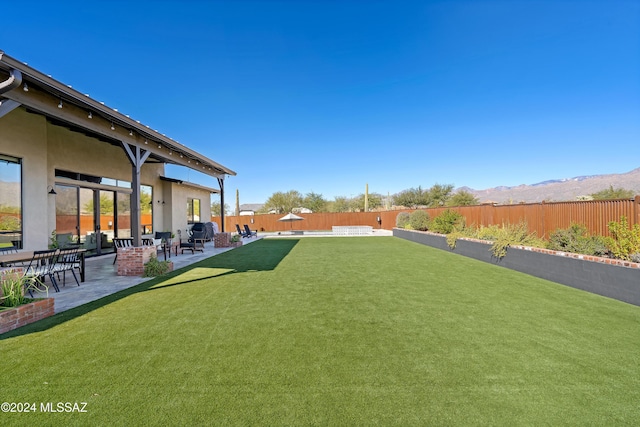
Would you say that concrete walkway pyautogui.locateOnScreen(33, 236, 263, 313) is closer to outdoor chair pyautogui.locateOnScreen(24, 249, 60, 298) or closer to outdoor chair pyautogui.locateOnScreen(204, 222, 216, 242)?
outdoor chair pyautogui.locateOnScreen(24, 249, 60, 298)

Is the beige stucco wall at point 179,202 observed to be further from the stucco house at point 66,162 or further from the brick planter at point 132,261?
the brick planter at point 132,261

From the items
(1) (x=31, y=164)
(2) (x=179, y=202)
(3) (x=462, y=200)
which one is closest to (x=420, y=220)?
(2) (x=179, y=202)

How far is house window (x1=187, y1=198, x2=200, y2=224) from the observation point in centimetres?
1574

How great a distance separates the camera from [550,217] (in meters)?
8.05

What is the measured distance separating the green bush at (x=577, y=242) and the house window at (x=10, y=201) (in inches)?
495

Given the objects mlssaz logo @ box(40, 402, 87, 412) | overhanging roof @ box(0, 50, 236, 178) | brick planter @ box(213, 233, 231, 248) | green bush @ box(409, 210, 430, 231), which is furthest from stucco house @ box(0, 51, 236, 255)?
green bush @ box(409, 210, 430, 231)

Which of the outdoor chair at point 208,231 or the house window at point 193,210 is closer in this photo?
the outdoor chair at point 208,231

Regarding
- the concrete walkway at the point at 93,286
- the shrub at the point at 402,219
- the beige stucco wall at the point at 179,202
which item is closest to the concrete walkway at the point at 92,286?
the concrete walkway at the point at 93,286

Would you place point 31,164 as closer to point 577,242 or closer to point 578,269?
point 578,269

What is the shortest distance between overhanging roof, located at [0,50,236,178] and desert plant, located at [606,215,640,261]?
9899 millimetres

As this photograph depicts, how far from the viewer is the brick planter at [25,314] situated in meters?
3.38

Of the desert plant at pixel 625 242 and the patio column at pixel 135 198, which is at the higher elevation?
the patio column at pixel 135 198

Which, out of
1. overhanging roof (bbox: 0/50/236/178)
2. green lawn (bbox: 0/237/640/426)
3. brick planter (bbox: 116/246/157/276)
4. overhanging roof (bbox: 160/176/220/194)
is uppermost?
overhanging roof (bbox: 0/50/236/178)

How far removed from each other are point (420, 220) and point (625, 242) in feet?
35.2
